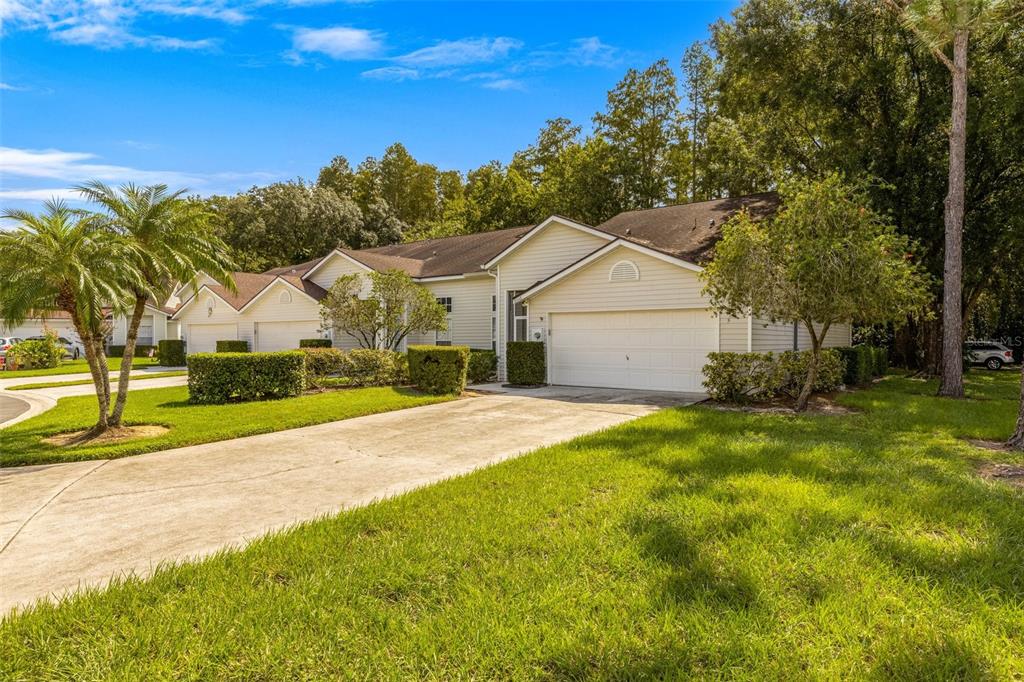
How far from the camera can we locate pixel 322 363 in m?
15.6

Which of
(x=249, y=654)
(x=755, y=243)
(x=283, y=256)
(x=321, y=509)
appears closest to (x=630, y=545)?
(x=249, y=654)

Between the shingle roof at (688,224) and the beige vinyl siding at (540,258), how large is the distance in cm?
127

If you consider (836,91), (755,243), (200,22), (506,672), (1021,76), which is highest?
(836,91)

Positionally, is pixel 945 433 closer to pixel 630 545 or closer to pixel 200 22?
pixel 630 545

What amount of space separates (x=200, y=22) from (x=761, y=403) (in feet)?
Result: 41.6

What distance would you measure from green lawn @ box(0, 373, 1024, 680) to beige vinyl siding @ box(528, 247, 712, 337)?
27.3 ft

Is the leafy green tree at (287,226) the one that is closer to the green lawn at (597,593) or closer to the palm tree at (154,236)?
the palm tree at (154,236)

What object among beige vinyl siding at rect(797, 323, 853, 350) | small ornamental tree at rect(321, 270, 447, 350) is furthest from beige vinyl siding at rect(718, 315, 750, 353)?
small ornamental tree at rect(321, 270, 447, 350)

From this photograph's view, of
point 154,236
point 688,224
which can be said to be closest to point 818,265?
point 688,224

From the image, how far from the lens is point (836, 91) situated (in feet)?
57.8

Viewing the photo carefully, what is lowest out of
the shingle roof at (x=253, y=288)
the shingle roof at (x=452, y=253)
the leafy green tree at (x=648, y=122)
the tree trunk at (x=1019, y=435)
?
the tree trunk at (x=1019, y=435)

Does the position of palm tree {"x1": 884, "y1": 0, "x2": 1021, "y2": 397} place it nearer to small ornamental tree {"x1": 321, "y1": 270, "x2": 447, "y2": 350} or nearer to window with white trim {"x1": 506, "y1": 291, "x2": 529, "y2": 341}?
window with white trim {"x1": 506, "y1": 291, "x2": 529, "y2": 341}

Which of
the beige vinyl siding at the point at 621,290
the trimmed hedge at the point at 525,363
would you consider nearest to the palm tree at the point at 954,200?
the beige vinyl siding at the point at 621,290

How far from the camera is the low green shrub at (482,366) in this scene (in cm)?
1664
